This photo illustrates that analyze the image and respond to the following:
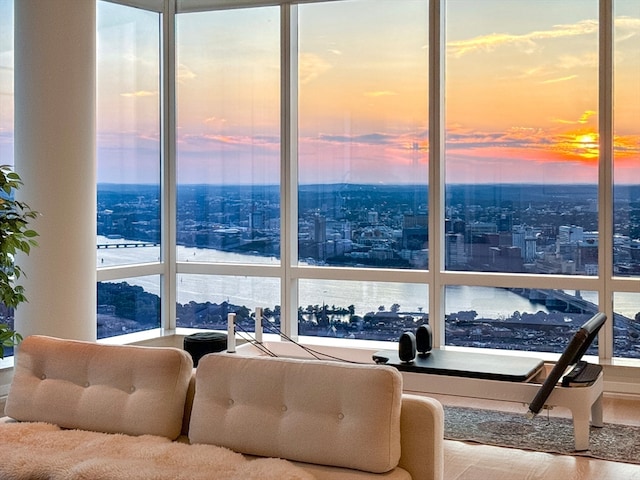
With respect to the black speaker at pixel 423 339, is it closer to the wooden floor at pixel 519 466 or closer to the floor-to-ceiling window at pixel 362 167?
Answer: the wooden floor at pixel 519 466

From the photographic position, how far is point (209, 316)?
7645 millimetres

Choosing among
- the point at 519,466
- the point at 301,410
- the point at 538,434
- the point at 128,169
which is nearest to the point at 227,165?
the point at 128,169

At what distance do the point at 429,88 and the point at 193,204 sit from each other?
2513 millimetres

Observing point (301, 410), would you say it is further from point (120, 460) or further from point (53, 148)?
point (53, 148)

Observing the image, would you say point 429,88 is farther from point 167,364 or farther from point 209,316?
point 167,364

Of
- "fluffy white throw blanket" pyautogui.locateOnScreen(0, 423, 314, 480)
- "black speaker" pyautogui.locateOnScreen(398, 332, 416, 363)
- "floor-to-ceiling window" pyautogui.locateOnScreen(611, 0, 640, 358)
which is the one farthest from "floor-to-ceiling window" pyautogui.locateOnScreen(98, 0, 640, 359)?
"fluffy white throw blanket" pyautogui.locateOnScreen(0, 423, 314, 480)

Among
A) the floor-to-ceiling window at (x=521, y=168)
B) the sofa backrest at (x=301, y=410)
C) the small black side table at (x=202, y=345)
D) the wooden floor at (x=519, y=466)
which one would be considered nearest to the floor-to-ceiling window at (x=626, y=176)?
the floor-to-ceiling window at (x=521, y=168)

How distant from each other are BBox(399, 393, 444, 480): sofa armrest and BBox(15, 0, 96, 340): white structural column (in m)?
3.66

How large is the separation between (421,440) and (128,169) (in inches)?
201

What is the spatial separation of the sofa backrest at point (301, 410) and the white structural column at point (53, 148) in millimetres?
2987

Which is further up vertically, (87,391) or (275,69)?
(275,69)

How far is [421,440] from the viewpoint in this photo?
2891mm

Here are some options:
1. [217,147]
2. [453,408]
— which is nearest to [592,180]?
[453,408]

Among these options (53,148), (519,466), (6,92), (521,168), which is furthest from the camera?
(521,168)
